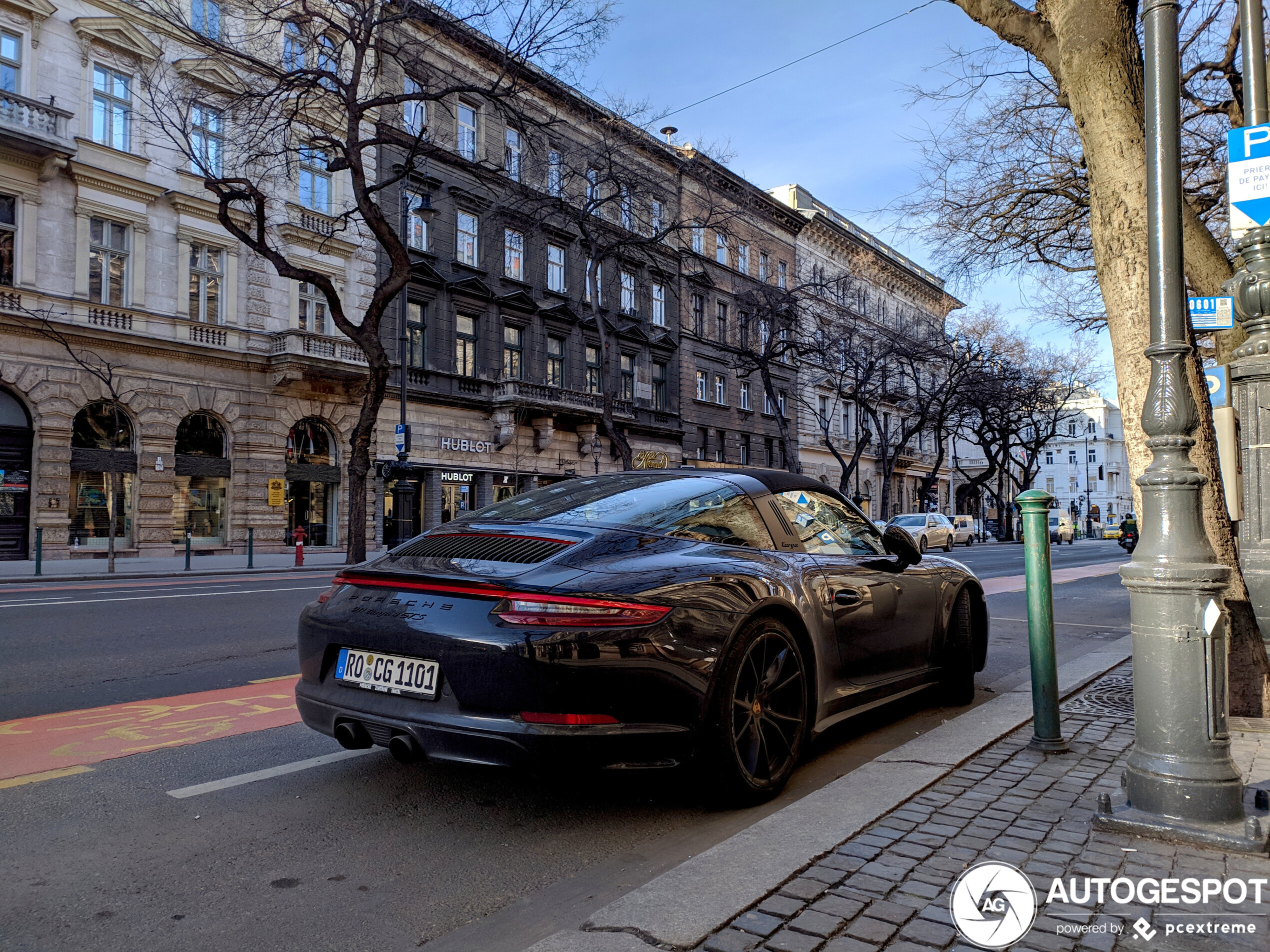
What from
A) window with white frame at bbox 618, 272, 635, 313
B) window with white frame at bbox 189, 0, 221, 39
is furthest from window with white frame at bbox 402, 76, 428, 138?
window with white frame at bbox 618, 272, 635, 313

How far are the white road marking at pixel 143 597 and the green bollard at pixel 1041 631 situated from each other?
864 centimetres

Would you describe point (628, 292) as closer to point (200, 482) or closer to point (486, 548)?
point (200, 482)

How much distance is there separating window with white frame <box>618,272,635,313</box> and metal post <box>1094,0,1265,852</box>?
35816 millimetres

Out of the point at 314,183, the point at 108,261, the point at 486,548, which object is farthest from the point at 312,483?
the point at 486,548

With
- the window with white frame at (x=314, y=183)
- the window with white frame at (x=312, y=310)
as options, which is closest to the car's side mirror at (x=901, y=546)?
the window with white frame at (x=312, y=310)

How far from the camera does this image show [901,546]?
495cm

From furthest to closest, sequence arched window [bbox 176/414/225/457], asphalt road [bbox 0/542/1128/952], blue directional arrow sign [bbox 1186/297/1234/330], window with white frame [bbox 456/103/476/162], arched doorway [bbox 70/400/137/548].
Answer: window with white frame [bbox 456/103/476/162]
arched window [bbox 176/414/225/457]
arched doorway [bbox 70/400/137/548]
blue directional arrow sign [bbox 1186/297/1234/330]
asphalt road [bbox 0/542/1128/952]

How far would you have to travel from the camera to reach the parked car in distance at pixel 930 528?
3472 cm

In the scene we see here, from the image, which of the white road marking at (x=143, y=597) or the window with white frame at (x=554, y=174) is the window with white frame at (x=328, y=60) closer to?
the window with white frame at (x=554, y=174)

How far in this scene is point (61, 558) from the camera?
2086cm

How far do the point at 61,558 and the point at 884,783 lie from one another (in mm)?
22231

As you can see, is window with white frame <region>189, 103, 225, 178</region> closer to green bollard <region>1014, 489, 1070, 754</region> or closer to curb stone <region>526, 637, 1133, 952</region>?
green bollard <region>1014, 489, 1070, 754</region>

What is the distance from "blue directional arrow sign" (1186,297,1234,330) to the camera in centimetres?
777

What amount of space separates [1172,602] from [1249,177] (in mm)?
3894
